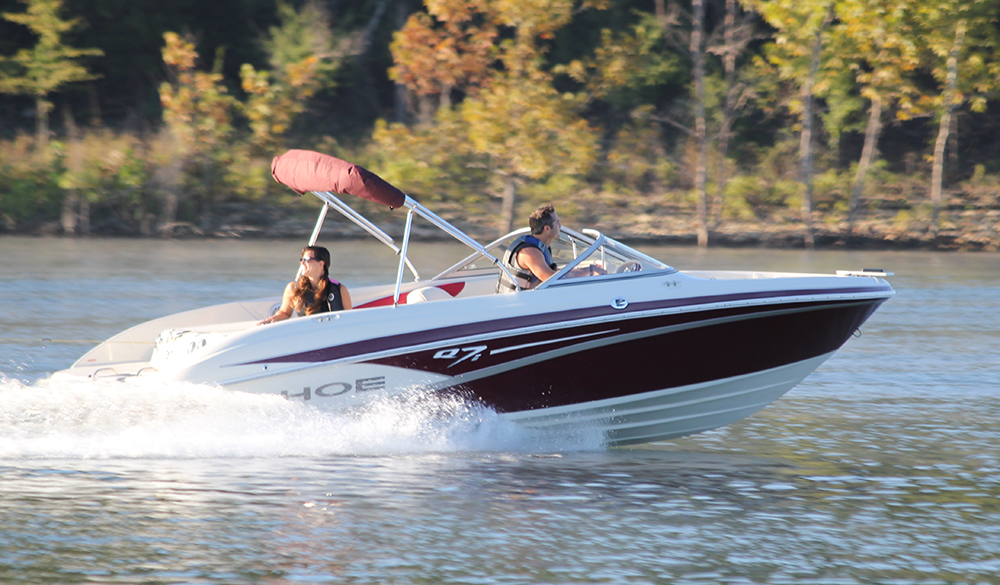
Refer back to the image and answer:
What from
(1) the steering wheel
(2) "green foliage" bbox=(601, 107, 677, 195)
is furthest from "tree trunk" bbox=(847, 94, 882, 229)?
(1) the steering wheel

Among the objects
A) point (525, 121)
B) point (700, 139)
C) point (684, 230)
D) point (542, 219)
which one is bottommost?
point (542, 219)

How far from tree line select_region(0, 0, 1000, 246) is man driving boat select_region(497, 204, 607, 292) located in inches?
764

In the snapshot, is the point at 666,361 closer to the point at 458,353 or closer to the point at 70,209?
the point at 458,353

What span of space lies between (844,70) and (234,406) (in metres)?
24.8

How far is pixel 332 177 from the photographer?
5.94 m

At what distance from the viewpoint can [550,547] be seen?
15.4 feet

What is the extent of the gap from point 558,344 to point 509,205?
2077 centimetres

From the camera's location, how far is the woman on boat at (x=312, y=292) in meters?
6.14

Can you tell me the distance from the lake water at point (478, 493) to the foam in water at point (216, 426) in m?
0.01

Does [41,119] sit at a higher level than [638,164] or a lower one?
higher

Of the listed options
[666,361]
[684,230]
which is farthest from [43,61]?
[666,361]

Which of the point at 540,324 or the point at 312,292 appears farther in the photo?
the point at 312,292

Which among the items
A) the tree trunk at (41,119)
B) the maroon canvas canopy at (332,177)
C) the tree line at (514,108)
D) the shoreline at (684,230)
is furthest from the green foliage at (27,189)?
the maroon canvas canopy at (332,177)

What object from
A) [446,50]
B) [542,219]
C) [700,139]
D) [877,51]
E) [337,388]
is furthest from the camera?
[446,50]
